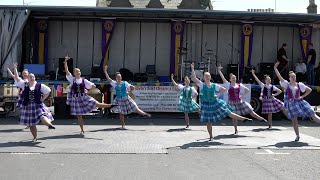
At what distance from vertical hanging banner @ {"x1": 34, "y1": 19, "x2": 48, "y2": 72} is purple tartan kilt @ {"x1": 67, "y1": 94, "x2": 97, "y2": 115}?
8.41 meters

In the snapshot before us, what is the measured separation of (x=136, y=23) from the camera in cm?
2177

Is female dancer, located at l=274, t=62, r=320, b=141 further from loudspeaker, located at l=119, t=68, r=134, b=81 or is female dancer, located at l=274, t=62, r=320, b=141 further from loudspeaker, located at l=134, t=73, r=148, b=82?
loudspeaker, located at l=119, t=68, r=134, b=81

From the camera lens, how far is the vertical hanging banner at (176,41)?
21.4m

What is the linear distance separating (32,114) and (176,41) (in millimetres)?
11174

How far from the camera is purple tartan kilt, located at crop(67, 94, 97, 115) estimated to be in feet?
43.3

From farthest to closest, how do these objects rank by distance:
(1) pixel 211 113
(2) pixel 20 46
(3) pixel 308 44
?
1. (3) pixel 308 44
2. (2) pixel 20 46
3. (1) pixel 211 113

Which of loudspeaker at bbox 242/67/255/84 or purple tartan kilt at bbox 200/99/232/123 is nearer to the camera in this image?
purple tartan kilt at bbox 200/99/232/123

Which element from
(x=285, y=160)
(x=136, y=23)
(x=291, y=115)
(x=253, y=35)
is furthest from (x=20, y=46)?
(x=285, y=160)

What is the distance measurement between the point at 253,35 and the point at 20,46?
9.96 metres

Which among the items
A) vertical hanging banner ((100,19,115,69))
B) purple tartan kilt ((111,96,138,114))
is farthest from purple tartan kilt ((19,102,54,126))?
vertical hanging banner ((100,19,115,69))

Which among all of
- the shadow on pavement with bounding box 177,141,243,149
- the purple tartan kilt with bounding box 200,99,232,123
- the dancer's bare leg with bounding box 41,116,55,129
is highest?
the purple tartan kilt with bounding box 200,99,232,123

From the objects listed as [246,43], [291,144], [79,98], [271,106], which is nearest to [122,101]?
[79,98]

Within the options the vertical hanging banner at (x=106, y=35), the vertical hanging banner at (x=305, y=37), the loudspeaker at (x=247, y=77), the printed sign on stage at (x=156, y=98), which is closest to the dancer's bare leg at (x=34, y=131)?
the printed sign on stage at (x=156, y=98)

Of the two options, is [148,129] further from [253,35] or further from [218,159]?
[253,35]
